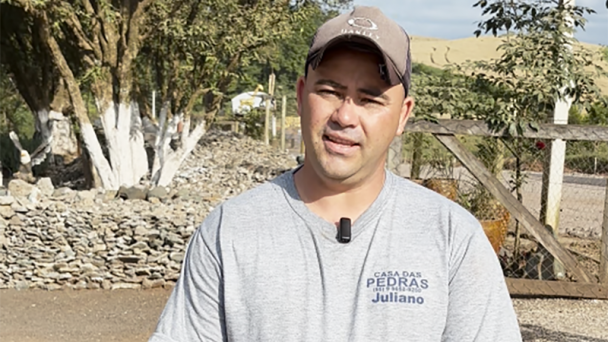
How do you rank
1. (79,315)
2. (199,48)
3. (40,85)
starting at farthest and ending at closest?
(40,85), (199,48), (79,315)

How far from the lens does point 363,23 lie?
1.79 m

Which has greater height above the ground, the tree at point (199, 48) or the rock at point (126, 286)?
the tree at point (199, 48)

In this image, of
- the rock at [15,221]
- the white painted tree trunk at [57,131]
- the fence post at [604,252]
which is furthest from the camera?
the white painted tree trunk at [57,131]

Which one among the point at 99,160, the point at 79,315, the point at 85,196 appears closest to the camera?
the point at 79,315

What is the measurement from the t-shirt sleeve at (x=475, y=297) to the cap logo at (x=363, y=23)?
44 centimetres

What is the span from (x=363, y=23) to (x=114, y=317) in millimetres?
8328

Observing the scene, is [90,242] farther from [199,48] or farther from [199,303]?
[199,303]

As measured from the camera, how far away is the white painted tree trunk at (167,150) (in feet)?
46.9

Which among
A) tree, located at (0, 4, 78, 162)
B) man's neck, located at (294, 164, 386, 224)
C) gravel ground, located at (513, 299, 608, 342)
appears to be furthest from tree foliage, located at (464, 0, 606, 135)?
tree, located at (0, 4, 78, 162)

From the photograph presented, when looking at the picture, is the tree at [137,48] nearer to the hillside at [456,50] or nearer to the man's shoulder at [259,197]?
the man's shoulder at [259,197]

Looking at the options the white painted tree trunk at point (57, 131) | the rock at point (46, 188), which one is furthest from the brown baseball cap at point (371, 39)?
the white painted tree trunk at point (57, 131)

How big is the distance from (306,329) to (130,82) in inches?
495

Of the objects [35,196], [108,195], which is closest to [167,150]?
[108,195]

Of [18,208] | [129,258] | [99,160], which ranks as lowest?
[129,258]
